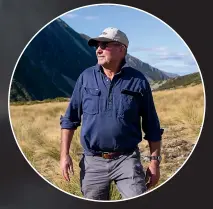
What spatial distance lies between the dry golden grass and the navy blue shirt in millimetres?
Result: 105

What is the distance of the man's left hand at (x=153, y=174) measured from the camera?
164 inches

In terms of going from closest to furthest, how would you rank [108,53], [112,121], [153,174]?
[112,121] < [108,53] < [153,174]

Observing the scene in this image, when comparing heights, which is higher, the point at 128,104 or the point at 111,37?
the point at 111,37

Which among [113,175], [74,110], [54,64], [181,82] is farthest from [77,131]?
[181,82]

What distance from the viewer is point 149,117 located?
4.07 metres

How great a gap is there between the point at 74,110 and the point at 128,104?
44 centimetres

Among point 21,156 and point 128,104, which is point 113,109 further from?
point 21,156

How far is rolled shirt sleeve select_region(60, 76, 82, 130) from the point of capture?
4.12 m

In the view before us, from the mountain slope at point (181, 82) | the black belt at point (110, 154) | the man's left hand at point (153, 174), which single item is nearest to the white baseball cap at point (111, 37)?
the mountain slope at point (181, 82)

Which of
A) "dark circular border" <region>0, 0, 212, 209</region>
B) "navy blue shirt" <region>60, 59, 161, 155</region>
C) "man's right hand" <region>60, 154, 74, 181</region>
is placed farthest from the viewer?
"man's right hand" <region>60, 154, 74, 181</region>

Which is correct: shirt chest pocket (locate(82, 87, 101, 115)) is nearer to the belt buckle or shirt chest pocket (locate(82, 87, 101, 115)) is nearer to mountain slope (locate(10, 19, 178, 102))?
mountain slope (locate(10, 19, 178, 102))

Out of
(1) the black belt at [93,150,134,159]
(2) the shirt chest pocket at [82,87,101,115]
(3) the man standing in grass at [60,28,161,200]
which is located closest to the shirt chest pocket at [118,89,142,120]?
(3) the man standing in grass at [60,28,161,200]

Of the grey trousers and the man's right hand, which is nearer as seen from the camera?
the grey trousers

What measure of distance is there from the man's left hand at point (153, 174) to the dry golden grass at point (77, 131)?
0.14 ft
